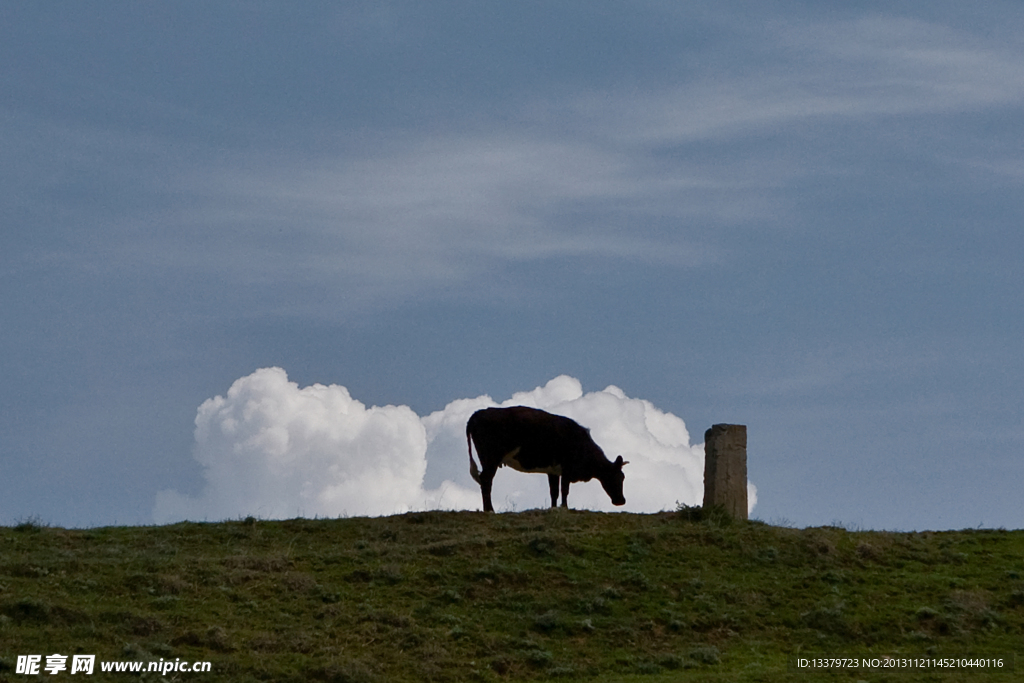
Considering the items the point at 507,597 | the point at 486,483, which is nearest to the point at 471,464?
the point at 486,483

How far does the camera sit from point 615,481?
31844mm

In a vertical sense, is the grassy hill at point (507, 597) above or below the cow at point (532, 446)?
below

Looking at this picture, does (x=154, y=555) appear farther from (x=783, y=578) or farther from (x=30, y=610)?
(x=783, y=578)

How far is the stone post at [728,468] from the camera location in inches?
1013

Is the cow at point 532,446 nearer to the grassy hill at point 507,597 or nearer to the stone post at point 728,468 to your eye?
the grassy hill at point 507,597

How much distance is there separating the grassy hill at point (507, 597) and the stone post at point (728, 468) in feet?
1.83

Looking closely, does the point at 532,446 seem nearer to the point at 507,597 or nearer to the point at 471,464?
the point at 471,464

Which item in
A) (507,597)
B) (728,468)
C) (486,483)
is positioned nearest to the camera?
(507,597)

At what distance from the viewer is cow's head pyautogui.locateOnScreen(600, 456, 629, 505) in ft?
104

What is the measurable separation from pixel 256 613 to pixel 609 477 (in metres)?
13.4

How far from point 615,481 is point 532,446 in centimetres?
254

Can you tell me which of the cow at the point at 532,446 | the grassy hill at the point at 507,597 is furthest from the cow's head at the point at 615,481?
the grassy hill at the point at 507,597

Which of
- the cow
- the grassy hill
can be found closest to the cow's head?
the cow

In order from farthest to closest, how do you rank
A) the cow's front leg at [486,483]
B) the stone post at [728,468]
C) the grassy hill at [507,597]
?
the cow's front leg at [486,483] < the stone post at [728,468] < the grassy hill at [507,597]
